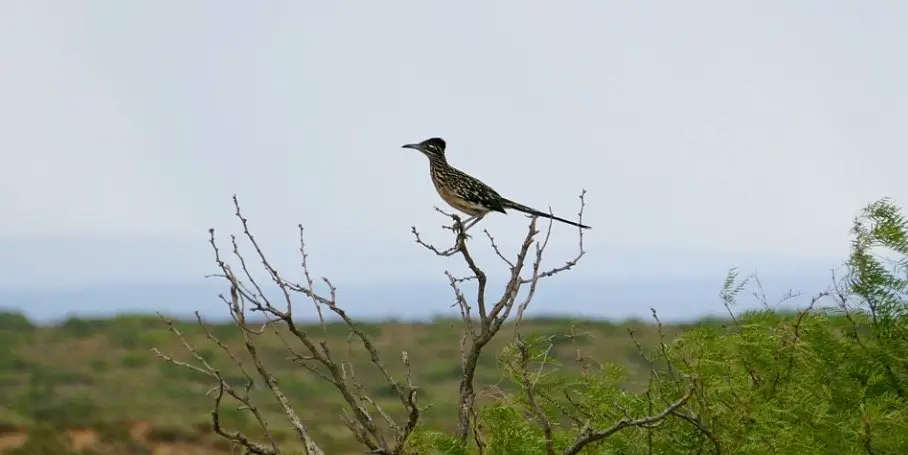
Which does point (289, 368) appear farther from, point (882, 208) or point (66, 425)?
point (882, 208)

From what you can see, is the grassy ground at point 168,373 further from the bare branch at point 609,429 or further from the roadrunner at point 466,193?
the bare branch at point 609,429

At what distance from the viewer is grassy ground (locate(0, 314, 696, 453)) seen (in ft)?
88.1

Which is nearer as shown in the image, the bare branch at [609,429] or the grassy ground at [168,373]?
the bare branch at [609,429]

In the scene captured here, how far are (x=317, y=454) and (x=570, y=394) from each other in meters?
1.41

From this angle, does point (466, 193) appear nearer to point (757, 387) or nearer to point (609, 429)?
point (757, 387)

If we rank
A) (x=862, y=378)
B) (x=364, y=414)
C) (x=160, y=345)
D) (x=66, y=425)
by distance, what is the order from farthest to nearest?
(x=160, y=345)
(x=66, y=425)
(x=862, y=378)
(x=364, y=414)

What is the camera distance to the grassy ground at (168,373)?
88.1ft

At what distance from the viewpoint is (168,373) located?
38906 mm

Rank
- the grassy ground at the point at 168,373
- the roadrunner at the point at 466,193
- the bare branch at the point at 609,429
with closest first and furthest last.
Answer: the bare branch at the point at 609,429
the roadrunner at the point at 466,193
the grassy ground at the point at 168,373

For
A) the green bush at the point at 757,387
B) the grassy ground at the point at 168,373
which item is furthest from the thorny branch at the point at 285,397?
the grassy ground at the point at 168,373

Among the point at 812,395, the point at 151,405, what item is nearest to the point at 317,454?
the point at 812,395

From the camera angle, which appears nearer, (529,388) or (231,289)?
(529,388)

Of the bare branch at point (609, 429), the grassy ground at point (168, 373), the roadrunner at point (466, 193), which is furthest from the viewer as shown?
the grassy ground at point (168, 373)

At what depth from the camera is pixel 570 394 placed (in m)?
5.55
